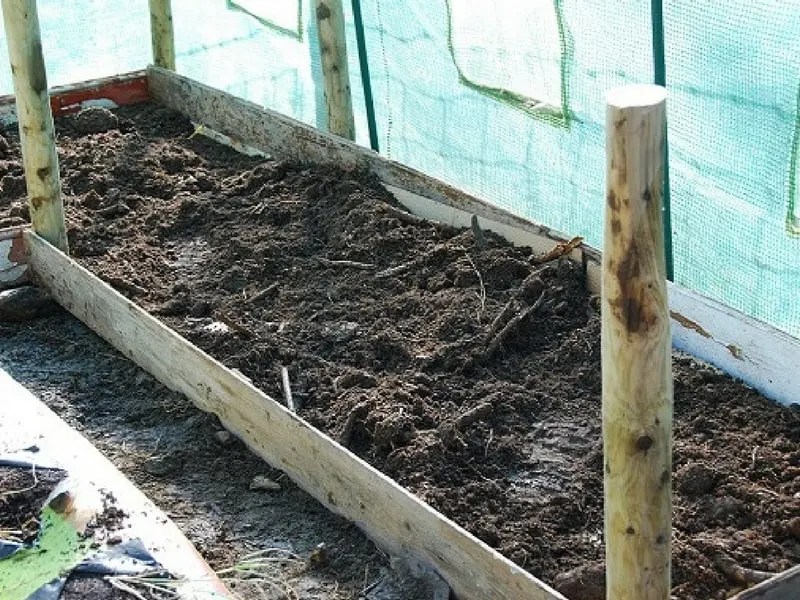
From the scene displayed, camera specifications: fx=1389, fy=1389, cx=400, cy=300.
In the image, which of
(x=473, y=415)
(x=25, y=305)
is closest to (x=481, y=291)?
(x=473, y=415)

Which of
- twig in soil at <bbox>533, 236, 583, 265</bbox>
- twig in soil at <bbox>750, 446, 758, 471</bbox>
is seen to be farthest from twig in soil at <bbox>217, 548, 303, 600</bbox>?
twig in soil at <bbox>533, 236, 583, 265</bbox>

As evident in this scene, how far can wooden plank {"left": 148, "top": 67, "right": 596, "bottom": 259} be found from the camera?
231 inches

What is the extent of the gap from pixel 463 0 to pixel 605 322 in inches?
145

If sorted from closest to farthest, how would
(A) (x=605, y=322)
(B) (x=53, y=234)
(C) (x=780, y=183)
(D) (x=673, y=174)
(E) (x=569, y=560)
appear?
(A) (x=605, y=322) < (E) (x=569, y=560) < (C) (x=780, y=183) < (D) (x=673, y=174) < (B) (x=53, y=234)

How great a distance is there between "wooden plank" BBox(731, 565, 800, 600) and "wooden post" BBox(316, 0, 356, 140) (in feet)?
12.7

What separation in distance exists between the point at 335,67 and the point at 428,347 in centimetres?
216

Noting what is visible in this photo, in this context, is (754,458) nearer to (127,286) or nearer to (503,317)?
(503,317)

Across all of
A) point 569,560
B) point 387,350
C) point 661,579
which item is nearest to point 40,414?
point 387,350

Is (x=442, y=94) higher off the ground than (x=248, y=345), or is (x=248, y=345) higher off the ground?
(x=442, y=94)

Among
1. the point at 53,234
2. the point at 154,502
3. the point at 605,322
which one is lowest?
the point at 154,502

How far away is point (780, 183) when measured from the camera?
5.09m

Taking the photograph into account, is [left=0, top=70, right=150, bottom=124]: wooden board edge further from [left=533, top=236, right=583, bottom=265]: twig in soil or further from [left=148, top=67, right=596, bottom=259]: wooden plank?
[left=533, top=236, right=583, bottom=265]: twig in soil

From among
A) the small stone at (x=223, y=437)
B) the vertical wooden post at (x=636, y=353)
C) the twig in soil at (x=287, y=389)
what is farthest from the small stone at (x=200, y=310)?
the vertical wooden post at (x=636, y=353)

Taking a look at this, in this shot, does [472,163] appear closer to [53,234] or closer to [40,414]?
[53,234]
